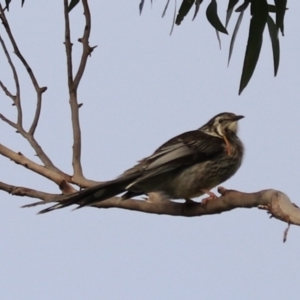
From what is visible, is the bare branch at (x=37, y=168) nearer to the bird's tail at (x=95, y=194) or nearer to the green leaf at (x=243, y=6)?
the bird's tail at (x=95, y=194)

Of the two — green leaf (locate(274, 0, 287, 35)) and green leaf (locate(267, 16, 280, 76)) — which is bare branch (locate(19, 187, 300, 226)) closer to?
green leaf (locate(267, 16, 280, 76))

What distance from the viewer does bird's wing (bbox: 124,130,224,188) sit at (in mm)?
3703

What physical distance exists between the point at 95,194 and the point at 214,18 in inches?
33.2

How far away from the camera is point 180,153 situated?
387 cm

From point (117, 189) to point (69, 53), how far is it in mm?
575

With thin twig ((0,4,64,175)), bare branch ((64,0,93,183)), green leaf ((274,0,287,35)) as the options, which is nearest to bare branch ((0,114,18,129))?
thin twig ((0,4,64,175))

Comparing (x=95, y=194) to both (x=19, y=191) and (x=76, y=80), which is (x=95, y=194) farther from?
(x=76, y=80)

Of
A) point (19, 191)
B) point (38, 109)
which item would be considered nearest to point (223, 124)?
point (38, 109)

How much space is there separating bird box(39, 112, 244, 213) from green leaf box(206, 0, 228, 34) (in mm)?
550

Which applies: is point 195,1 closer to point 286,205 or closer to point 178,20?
point 178,20

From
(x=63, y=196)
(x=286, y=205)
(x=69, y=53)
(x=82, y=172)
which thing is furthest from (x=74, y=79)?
(x=286, y=205)

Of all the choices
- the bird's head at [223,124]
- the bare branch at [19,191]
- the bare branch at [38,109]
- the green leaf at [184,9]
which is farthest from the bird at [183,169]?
the green leaf at [184,9]

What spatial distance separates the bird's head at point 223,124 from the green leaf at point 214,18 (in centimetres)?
74

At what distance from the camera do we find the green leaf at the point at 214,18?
3.61 meters
